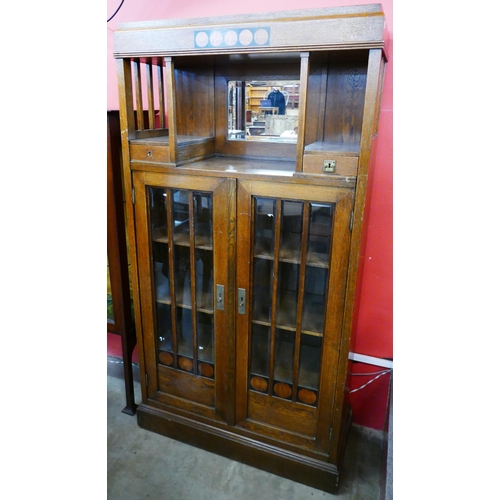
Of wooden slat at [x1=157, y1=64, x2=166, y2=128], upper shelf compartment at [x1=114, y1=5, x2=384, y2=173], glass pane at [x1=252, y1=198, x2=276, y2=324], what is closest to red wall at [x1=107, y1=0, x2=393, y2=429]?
upper shelf compartment at [x1=114, y1=5, x2=384, y2=173]

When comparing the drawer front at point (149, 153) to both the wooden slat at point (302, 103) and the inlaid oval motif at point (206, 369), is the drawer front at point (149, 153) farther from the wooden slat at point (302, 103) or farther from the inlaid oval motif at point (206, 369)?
the inlaid oval motif at point (206, 369)

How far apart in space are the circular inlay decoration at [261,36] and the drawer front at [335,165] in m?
0.41

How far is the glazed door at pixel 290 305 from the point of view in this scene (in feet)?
4.92

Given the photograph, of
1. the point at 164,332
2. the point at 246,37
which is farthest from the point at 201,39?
the point at 164,332

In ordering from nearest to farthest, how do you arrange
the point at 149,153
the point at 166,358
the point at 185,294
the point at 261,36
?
the point at 261,36, the point at 149,153, the point at 185,294, the point at 166,358

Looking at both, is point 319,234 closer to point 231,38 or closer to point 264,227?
point 264,227

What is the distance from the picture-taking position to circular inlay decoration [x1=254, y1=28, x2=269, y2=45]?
131 cm

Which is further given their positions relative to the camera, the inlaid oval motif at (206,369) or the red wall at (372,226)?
the inlaid oval motif at (206,369)

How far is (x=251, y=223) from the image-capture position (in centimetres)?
157

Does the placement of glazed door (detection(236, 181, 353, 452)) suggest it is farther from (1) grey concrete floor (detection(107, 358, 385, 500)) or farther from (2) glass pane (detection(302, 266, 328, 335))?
(1) grey concrete floor (detection(107, 358, 385, 500))

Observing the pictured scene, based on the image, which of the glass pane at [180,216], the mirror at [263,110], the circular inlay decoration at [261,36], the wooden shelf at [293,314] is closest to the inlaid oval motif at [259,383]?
the wooden shelf at [293,314]

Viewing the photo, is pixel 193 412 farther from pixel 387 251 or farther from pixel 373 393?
pixel 387 251

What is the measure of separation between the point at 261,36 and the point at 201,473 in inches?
74.9

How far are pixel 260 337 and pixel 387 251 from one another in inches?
28.4
